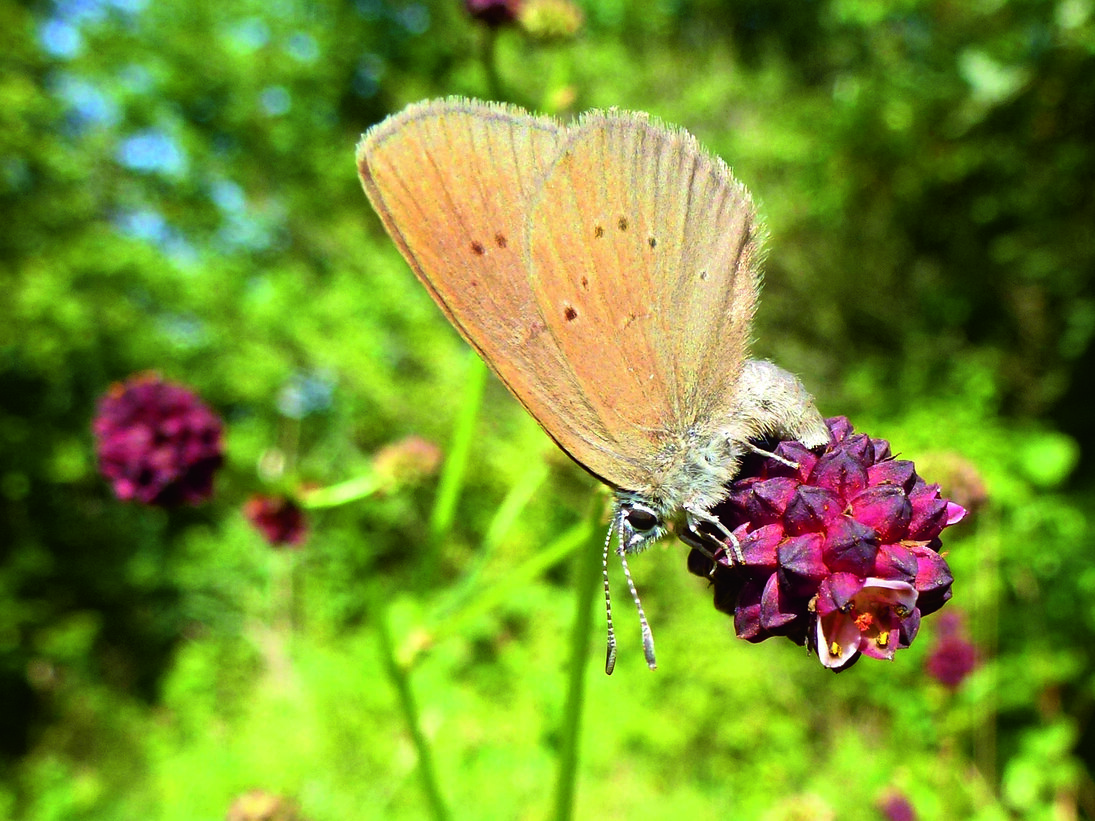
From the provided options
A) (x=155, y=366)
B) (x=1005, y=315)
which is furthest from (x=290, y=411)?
(x=1005, y=315)

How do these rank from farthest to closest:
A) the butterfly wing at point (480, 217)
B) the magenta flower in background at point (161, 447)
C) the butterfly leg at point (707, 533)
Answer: the magenta flower in background at point (161, 447), the butterfly wing at point (480, 217), the butterfly leg at point (707, 533)

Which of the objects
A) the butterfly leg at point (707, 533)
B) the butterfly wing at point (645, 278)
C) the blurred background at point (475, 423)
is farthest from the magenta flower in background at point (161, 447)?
the butterfly leg at point (707, 533)

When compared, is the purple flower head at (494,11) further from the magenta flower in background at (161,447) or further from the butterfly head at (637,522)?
the butterfly head at (637,522)

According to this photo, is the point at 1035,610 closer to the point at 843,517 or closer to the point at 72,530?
the point at 843,517

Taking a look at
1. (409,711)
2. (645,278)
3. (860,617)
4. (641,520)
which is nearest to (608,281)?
(645,278)

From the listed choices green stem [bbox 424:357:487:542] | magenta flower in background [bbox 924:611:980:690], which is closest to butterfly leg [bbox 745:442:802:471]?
green stem [bbox 424:357:487:542]

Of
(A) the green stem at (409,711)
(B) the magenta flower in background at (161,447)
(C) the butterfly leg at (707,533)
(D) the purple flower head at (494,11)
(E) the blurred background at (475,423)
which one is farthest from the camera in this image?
(E) the blurred background at (475,423)
